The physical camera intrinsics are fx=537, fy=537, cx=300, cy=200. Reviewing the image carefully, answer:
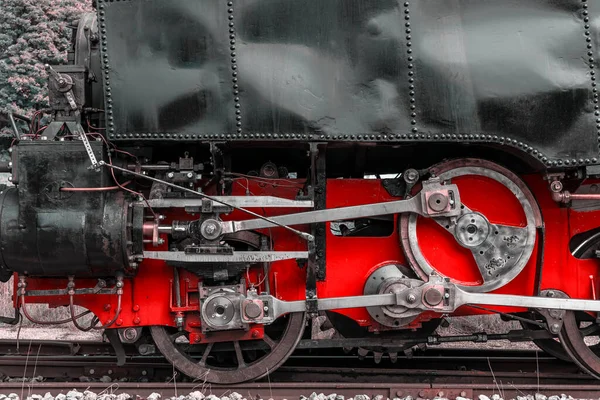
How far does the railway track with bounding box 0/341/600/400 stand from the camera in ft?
13.6

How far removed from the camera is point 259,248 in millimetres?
4328

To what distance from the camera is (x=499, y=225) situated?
13.6 feet

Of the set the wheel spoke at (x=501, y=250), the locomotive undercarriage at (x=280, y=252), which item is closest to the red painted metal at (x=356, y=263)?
the locomotive undercarriage at (x=280, y=252)

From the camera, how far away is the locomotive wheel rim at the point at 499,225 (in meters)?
4.11

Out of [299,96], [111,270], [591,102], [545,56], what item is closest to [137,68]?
[299,96]

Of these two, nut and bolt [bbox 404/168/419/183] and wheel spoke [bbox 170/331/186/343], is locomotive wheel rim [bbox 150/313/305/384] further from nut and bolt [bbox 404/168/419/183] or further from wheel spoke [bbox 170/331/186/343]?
nut and bolt [bbox 404/168/419/183]

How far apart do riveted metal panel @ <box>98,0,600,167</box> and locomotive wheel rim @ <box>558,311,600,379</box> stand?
1.40m

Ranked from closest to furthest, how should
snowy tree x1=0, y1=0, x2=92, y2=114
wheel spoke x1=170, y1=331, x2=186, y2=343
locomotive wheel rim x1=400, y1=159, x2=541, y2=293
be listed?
locomotive wheel rim x1=400, y1=159, x2=541, y2=293 < wheel spoke x1=170, y1=331, x2=186, y2=343 < snowy tree x1=0, y1=0, x2=92, y2=114

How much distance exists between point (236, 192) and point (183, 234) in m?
0.62

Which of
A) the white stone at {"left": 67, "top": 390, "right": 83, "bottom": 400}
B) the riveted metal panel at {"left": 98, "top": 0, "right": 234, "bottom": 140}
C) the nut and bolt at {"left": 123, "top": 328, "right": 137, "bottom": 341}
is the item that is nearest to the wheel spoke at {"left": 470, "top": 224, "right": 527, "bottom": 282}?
the riveted metal panel at {"left": 98, "top": 0, "right": 234, "bottom": 140}

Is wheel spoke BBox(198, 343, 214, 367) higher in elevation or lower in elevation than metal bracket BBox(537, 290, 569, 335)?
lower

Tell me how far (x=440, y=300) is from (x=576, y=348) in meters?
1.30

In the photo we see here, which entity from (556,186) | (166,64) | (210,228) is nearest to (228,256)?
(210,228)

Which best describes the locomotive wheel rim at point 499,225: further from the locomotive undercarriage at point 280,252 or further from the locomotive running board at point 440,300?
the locomotive running board at point 440,300
